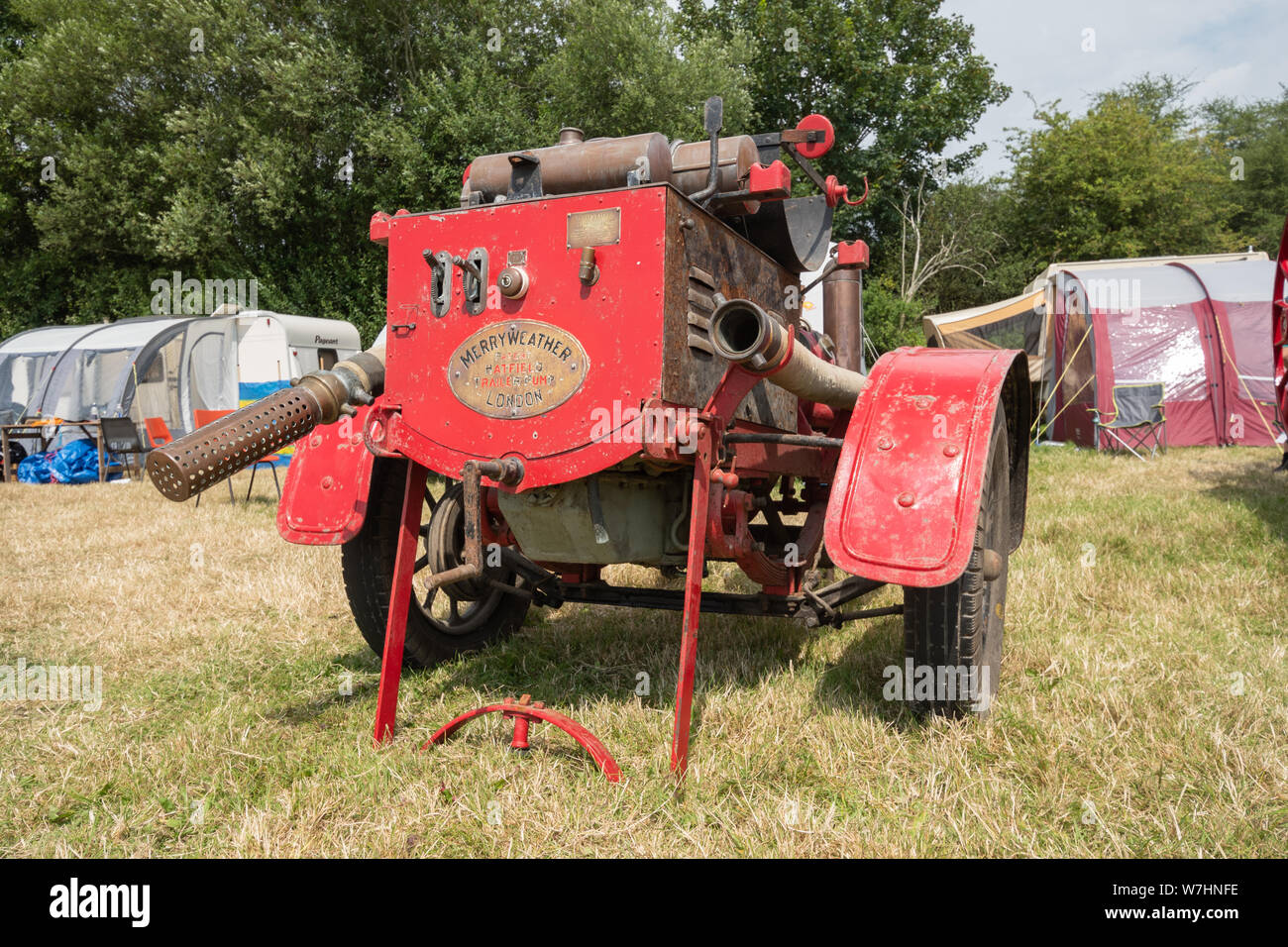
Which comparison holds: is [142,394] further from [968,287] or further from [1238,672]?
[968,287]

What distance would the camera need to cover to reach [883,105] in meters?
28.8

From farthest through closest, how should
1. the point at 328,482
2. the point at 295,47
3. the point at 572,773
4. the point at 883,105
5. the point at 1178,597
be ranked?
the point at 883,105
the point at 295,47
the point at 1178,597
the point at 328,482
the point at 572,773

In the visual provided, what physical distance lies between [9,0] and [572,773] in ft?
104

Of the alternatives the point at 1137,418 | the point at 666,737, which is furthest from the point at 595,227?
the point at 1137,418

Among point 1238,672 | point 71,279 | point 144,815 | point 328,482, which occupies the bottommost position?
point 144,815

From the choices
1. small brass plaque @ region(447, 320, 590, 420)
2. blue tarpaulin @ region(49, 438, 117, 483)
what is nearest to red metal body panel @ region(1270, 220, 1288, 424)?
small brass plaque @ region(447, 320, 590, 420)

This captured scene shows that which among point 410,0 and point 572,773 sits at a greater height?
point 410,0

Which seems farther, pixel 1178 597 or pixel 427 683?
pixel 1178 597

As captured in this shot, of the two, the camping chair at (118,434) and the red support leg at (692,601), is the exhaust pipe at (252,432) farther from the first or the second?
the camping chair at (118,434)

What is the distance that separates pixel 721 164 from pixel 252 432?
180 cm

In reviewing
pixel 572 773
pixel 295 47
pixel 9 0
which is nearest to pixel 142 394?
pixel 295 47

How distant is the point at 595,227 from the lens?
282cm

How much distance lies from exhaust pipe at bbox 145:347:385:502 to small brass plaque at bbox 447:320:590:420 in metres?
0.39

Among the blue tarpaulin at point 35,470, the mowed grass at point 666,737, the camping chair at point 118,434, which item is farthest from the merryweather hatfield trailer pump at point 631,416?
the blue tarpaulin at point 35,470
